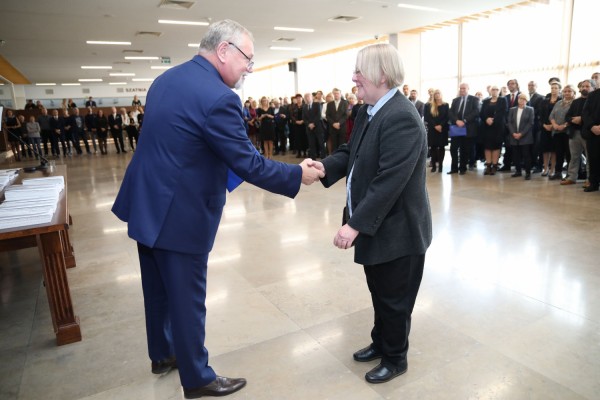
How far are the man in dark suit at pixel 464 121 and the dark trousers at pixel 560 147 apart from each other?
4.19ft

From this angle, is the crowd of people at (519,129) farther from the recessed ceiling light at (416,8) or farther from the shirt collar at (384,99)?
the shirt collar at (384,99)

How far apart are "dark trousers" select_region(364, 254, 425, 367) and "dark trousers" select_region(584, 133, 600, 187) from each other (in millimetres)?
5268

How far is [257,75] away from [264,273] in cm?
2148

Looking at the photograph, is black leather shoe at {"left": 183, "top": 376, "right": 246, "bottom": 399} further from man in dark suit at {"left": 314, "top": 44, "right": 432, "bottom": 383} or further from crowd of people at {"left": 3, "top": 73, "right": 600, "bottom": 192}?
crowd of people at {"left": 3, "top": 73, "right": 600, "bottom": 192}

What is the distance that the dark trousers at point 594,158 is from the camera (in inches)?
224

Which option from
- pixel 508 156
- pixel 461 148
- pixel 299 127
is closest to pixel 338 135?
pixel 299 127

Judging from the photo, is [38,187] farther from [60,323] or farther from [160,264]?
[160,264]

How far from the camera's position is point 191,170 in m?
1.61

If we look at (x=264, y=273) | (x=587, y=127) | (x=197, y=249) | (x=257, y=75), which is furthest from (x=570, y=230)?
(x=257, y=75)

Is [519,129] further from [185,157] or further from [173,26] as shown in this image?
[173,26]

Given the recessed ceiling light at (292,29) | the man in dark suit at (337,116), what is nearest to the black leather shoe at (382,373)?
the man in dark suit at (337,116)

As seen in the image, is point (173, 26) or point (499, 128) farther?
point (173, 26)

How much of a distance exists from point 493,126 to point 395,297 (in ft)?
21.3

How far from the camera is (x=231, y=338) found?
240 cm
